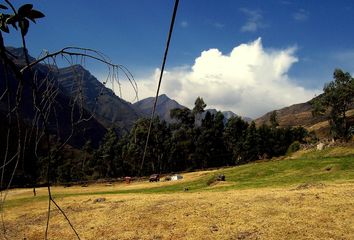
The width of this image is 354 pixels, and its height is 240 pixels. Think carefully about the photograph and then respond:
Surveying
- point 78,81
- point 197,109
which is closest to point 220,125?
point 197,109

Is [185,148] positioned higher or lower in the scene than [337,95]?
lower

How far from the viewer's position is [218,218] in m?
18.4

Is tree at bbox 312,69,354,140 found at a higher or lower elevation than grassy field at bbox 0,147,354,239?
higher

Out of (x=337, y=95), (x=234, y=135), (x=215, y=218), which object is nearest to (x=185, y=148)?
(x=234, y=135)

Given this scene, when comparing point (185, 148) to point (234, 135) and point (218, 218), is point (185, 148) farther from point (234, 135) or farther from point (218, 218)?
point (218, 218)

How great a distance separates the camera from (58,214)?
24203mm

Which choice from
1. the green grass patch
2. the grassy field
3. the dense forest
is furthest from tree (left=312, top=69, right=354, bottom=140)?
the grassy field

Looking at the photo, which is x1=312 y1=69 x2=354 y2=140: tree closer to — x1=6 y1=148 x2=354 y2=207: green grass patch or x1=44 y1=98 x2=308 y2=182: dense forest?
x1=44 y1=98 x2=308 y2=182: dense forest

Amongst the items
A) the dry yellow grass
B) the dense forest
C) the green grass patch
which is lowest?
the dry yellow grass

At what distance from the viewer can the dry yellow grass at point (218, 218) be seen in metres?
16.0

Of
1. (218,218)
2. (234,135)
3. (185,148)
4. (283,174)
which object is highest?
(234,135)

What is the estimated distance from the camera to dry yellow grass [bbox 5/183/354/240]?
16.0 metres

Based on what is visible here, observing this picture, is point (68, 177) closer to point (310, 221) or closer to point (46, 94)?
point (310, 221)

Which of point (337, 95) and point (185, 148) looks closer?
point (337, 95)
